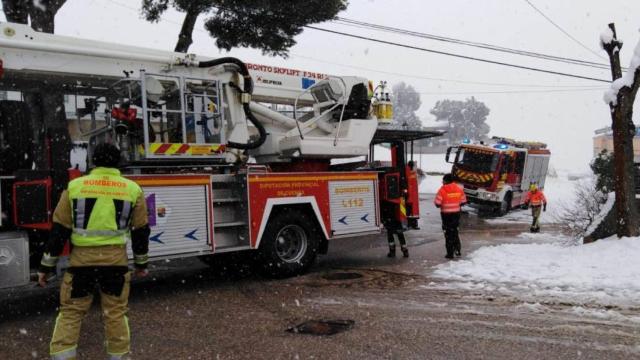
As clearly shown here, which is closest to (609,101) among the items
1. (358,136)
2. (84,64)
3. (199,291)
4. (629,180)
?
(629,180)

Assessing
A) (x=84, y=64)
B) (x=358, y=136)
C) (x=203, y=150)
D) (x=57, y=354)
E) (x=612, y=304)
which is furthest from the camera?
(x=358, y=136)

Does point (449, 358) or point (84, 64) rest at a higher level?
point (84, 64)

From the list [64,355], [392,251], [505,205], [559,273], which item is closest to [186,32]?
[392,251]

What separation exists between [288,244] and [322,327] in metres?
2.94

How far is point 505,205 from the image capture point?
20625 millimetres

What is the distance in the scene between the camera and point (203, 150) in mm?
7395

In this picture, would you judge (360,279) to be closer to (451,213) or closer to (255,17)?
(451,213)

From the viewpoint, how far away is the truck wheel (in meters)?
20.2

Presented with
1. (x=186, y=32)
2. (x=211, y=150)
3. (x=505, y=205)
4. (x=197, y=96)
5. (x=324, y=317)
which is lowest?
(x=505, y=205)

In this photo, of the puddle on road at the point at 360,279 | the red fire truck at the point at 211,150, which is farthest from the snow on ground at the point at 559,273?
the red fire truck at the point at 211,150

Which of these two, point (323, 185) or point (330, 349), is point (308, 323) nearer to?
point (330, 349)

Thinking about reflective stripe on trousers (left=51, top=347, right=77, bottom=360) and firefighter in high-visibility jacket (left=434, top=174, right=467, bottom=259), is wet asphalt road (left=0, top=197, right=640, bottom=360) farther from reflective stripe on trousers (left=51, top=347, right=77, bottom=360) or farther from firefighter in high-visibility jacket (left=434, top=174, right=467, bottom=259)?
firefighter in high-visibility jacket (left=434, top=174, right=467, bottom=259)

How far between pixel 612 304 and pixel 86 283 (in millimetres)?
5472

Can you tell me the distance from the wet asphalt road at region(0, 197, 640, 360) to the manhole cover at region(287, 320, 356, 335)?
0.10 metres
